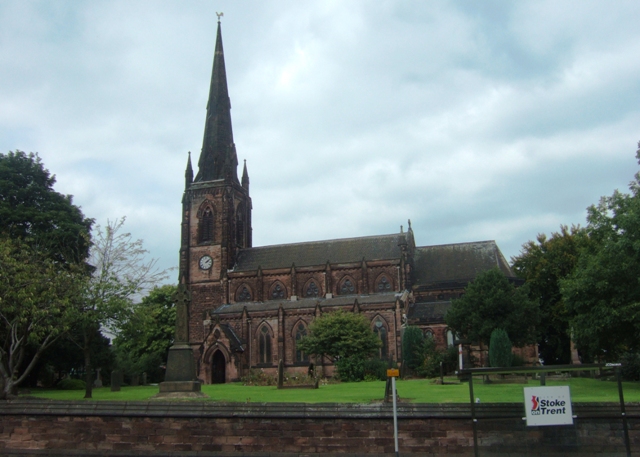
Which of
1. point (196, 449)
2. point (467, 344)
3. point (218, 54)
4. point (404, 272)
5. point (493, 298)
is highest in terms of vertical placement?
point (218, 54)

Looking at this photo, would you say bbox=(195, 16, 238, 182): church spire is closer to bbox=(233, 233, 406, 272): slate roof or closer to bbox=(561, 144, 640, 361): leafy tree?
bbox=(233, 233, 406, 272): slate roof

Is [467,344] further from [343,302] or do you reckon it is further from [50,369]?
[50,369]

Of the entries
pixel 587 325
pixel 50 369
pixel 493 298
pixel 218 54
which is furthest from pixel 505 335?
pixel 218 54

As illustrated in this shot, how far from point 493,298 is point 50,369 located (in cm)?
3222

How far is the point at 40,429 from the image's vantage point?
16.0 meters

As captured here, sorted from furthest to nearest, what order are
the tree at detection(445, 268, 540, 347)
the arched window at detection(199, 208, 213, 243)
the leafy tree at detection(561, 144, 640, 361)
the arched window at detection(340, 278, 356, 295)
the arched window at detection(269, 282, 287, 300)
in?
the arched window at detection(199, 208, 213, 243), the arched window at detection(269, 282, 287, 300), the arched window at detection(340, 278, 356, 295), the tree at detection(445, 268, 540, 347), the leafy tree at detection(561, 144, 640, 361)

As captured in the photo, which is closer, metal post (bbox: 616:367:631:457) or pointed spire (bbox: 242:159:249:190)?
metal post (bbox: 616:367:631:457)

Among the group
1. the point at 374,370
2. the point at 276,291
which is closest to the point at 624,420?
the point at 374,370

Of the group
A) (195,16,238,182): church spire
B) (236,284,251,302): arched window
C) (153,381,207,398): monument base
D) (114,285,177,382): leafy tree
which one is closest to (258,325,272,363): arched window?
(236,284,251,302): arched window

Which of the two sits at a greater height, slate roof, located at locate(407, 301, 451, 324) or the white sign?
slate roof, located at locate(407, 301, 451, 324)

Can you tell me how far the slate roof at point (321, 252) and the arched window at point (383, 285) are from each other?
1.94 m

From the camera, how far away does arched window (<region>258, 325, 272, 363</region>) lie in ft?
183

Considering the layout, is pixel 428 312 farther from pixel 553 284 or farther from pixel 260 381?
pixel 260 381

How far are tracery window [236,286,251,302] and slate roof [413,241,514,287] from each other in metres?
15.9
